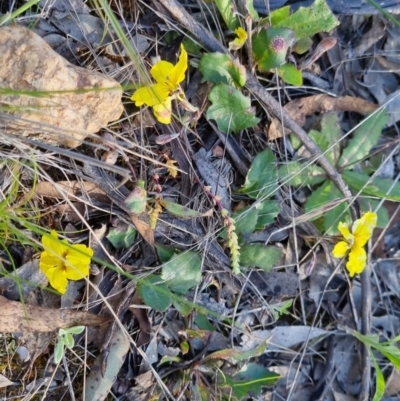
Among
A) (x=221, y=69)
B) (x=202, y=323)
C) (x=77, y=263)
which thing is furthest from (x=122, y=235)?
(x=221, y=69)

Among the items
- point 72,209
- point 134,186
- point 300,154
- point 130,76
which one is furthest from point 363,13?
point 72,209

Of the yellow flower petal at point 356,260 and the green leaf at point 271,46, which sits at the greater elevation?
the green leaf at point 271,46

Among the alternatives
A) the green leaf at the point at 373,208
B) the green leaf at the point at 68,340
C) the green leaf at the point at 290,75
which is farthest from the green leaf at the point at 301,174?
the green leaf at the point at 68,340

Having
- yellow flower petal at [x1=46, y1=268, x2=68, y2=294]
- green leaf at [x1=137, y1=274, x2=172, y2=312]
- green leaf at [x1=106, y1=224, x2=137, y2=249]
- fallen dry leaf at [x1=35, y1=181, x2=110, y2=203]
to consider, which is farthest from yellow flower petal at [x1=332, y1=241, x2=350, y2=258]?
yellow flower petal at [x1=46, y1=268, x2=68, y2=294]

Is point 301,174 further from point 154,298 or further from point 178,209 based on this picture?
point 154,298

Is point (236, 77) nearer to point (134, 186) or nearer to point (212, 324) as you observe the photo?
point (134, 186)

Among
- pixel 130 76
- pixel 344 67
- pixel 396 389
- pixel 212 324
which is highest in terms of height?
pixel 130 76

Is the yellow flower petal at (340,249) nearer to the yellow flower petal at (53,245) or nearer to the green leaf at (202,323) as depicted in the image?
the green leaf at (202,323)
